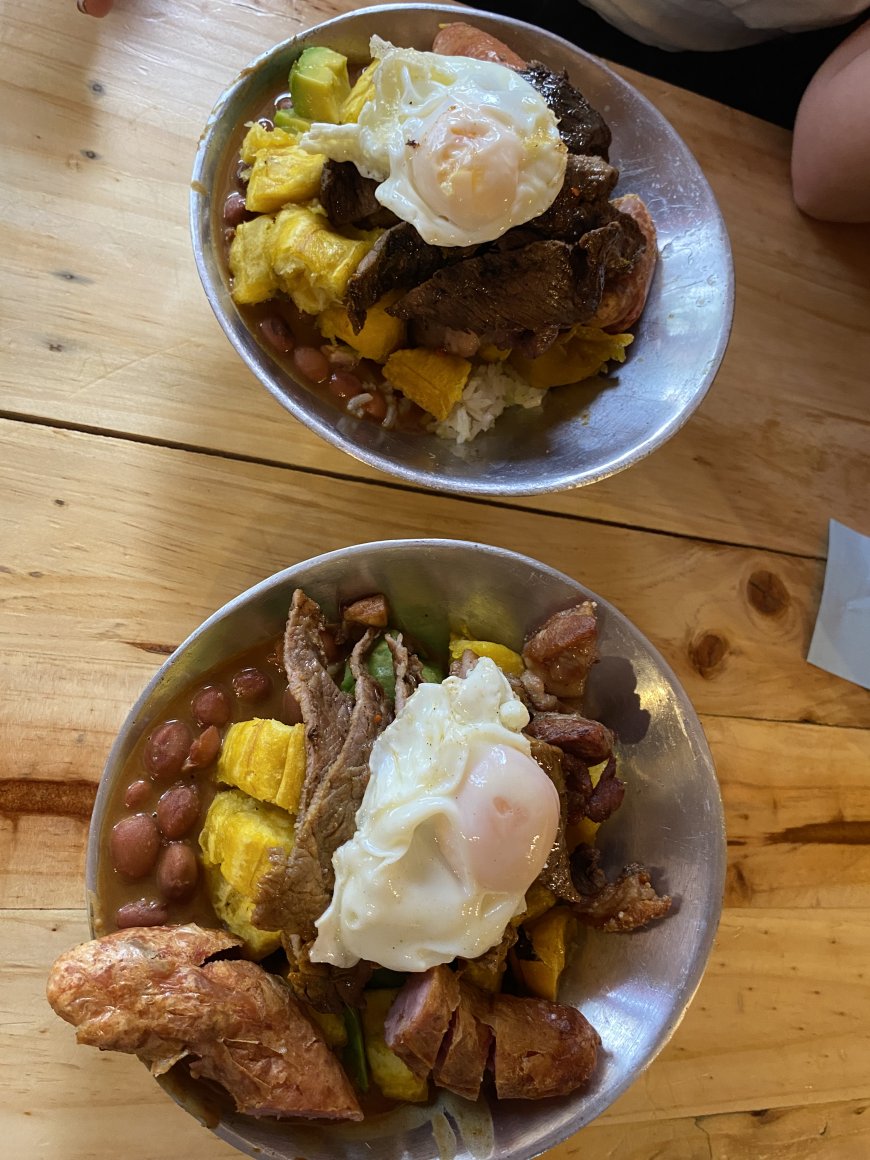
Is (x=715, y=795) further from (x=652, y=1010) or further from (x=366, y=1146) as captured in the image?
(x=366, y=1146)

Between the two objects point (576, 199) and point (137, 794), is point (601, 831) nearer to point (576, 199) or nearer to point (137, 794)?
point (137, 794)

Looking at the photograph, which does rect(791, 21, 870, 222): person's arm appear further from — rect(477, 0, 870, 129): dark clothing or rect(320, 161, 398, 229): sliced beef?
rect(320, 161, 398, 229): sliced beef

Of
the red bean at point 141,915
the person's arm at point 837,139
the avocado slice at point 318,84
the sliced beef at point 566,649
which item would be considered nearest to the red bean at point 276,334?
the avocado slice at point 318,84

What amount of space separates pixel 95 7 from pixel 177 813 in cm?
211

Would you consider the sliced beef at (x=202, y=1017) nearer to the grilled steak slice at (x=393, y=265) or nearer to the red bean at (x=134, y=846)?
the red bean at (x=134, y=846)

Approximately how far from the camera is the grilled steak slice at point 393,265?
6.63ft

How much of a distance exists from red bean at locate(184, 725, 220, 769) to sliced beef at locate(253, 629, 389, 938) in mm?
281

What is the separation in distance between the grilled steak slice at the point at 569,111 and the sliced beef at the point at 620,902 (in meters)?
1.81

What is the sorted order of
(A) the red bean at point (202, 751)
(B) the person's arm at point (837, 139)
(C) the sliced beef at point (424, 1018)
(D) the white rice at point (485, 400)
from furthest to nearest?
(B) the person's arm at point (837, 139), (D) the white rice at point (485, 400), (A) the red bean at point (202, 751), (C) the sliced beef at point (424, 1018)

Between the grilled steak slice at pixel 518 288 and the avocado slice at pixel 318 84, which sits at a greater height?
the avocado slice at pixel 318 84

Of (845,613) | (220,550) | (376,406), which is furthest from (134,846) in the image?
(845,613)

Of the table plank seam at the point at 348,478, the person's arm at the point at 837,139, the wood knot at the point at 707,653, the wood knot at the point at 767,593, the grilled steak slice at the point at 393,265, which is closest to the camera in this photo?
the grilled steak slice at the point at 393,265

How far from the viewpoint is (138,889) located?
5.91 ft

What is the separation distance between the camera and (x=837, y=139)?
275 cm
